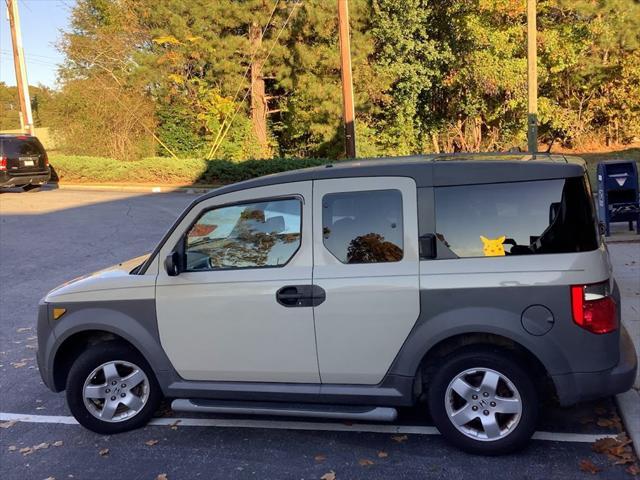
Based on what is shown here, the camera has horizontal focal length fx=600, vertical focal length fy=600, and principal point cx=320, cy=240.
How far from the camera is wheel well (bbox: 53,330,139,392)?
4289 mm

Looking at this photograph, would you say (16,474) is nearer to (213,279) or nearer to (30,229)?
(213,279)

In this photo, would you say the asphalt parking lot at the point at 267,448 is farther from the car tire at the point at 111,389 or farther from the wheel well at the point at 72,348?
the wheel well at the point at 72,348

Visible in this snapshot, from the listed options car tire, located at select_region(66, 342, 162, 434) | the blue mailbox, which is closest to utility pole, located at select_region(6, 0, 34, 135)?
the blue mailbox

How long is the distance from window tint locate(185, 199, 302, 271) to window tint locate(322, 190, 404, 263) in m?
0.22

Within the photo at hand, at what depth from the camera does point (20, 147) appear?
20172mm

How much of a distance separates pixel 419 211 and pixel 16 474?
300cm

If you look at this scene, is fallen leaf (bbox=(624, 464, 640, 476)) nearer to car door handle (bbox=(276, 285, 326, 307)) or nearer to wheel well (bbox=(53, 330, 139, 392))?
car door handle (bbox=(276, 285, 326, 307))

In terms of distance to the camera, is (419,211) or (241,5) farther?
(241,5)

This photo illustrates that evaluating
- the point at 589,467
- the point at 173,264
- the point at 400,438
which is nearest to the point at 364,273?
the point at 400,438

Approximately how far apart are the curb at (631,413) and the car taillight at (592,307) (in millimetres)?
759

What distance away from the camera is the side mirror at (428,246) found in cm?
361

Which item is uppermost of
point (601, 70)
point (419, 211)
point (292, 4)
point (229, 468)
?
point (292, 4)

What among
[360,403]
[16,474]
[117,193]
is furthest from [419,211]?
[117,193]

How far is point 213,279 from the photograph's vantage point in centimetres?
393
